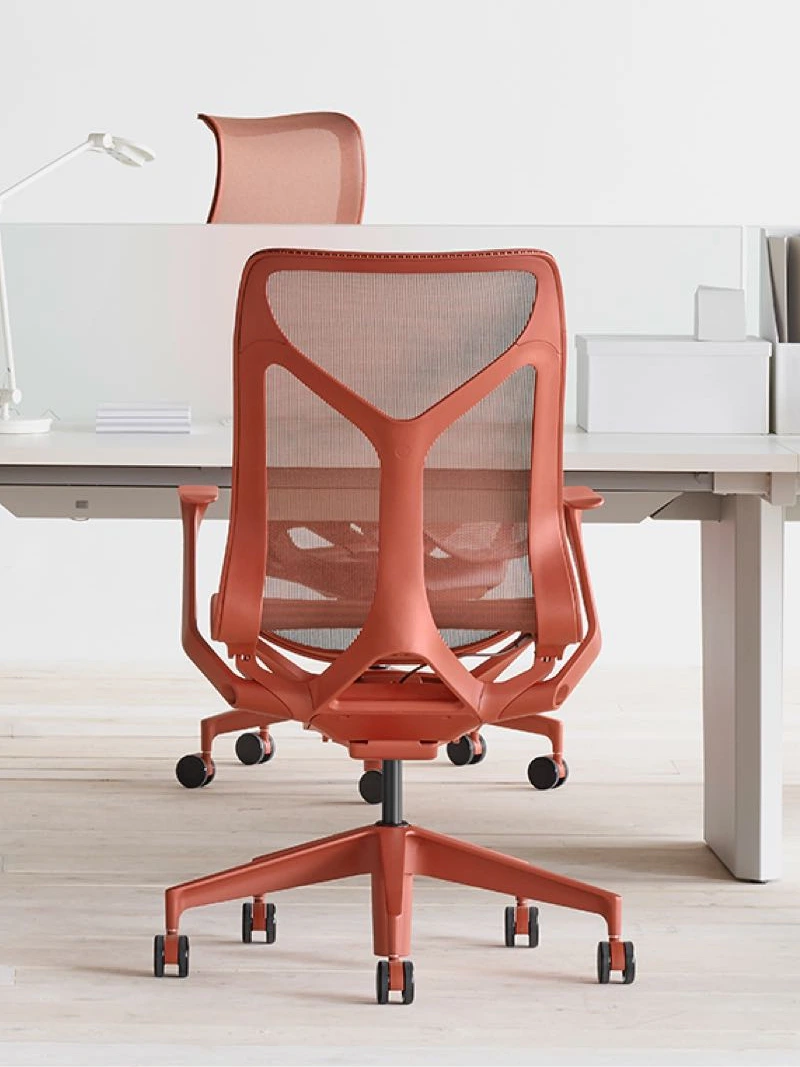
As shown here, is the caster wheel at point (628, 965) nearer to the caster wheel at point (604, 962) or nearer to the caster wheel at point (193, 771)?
the caster wheel at point (604, 962)

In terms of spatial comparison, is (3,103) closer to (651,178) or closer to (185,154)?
(185,154)

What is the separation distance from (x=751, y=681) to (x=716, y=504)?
0.32 m

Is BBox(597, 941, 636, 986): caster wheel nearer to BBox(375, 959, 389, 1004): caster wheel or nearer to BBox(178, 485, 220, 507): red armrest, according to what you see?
BBox(375, 959, 389, 1004): caster wheel

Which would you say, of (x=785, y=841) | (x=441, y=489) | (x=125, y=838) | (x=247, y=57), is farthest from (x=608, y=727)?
(x=247, y=57)

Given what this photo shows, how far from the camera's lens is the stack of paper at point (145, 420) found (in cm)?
305

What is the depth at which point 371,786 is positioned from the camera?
332 cm

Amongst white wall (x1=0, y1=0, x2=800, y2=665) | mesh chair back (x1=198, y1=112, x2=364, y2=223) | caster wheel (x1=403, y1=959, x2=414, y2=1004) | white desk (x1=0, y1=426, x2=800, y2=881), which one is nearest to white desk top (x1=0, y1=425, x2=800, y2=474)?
white desk (x1=0, y1=426, x2=800, y2=881)

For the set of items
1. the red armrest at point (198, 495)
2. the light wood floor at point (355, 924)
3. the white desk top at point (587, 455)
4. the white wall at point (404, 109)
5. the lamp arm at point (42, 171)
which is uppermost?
the white wall at point (404, 109)

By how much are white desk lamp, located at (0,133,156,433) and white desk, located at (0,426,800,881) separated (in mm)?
66

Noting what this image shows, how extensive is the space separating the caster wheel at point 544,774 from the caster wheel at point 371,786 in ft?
1.18

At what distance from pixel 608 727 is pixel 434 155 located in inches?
77.3

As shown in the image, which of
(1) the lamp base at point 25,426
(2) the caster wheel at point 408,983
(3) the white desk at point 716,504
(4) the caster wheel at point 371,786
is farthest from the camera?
(4) the caster wheel at point 371,786

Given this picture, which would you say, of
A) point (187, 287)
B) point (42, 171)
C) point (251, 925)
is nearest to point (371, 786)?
point (251, 925)

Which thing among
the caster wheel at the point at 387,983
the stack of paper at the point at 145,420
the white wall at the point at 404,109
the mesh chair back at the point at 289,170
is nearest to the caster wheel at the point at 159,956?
the caster wheel at the point at 387,983
